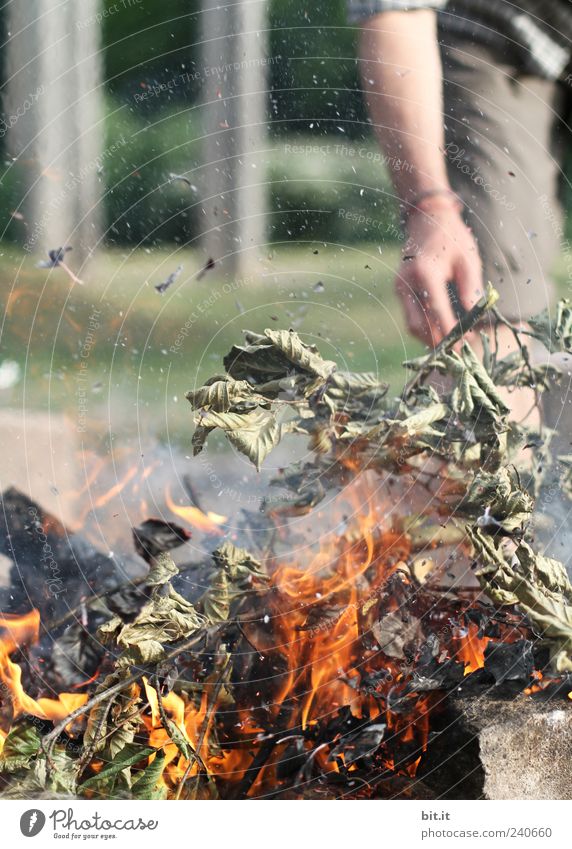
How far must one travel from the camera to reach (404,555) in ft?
2.80

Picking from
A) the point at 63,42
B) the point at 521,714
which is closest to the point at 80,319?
the point at 63,42

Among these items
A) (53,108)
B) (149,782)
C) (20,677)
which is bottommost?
(149,782)

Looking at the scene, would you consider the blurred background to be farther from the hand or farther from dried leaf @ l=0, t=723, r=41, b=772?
dried leaf @ l=0, t=723, r=41, b=772

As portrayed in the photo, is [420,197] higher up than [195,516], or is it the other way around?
[420,197]

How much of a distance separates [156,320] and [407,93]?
0.32m

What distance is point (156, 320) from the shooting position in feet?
2.66

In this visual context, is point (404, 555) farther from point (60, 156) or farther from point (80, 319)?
point (60, 156)

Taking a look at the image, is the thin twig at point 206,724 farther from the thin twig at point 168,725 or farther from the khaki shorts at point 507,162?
the khaki shorts at point 507,162

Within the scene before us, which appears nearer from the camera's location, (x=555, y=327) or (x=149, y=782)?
(x=149, y=782)

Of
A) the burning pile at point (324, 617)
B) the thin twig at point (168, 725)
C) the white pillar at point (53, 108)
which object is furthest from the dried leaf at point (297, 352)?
the thin twig at point (168, 725)

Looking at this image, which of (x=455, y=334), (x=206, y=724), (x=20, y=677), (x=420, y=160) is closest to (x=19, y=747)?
(x=20, y=677)

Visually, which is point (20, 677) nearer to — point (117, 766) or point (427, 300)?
point (117, 766)

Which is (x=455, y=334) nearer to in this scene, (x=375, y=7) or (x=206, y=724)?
(x=375, y=7)

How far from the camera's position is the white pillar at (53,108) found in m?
0.78
